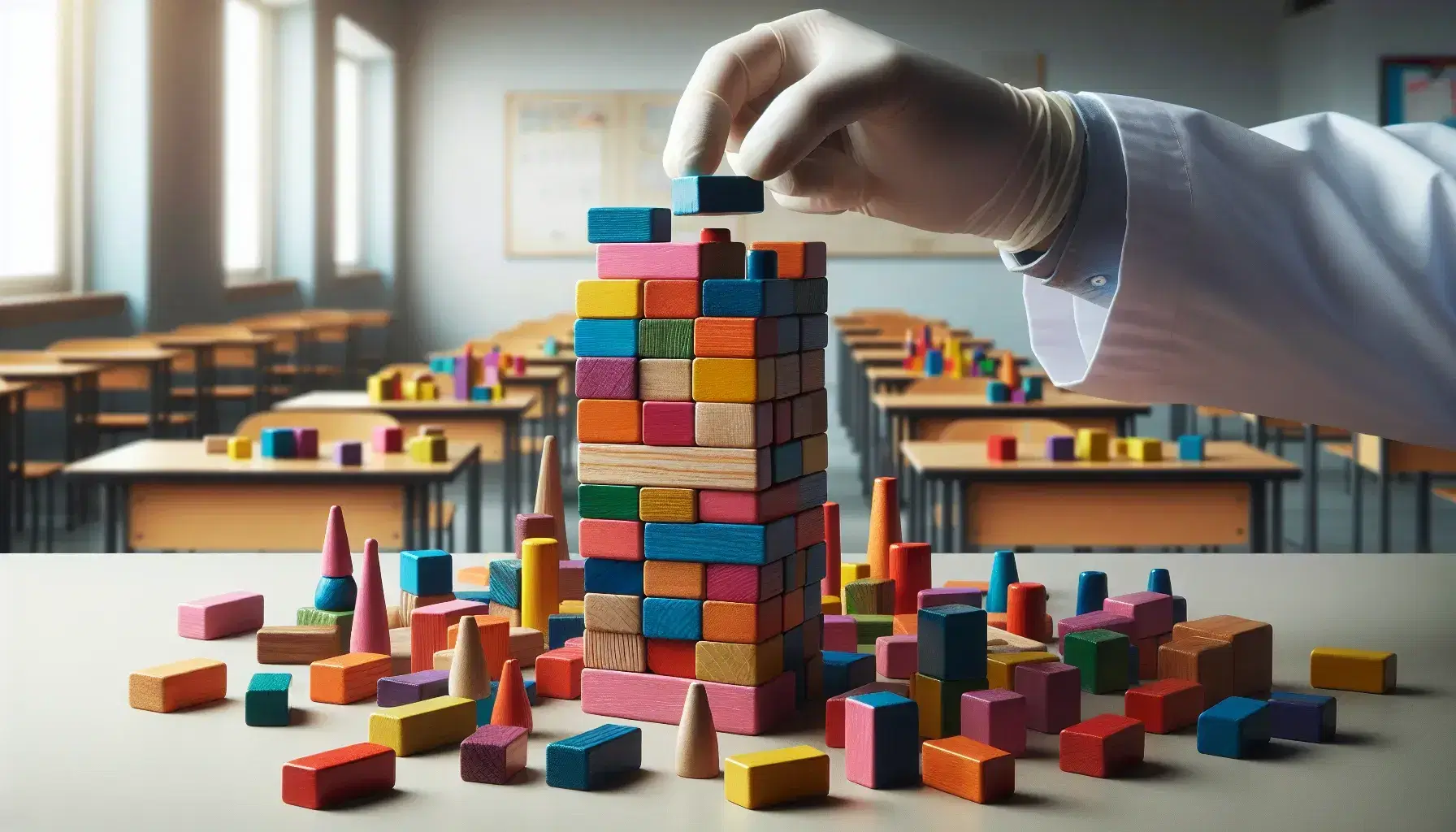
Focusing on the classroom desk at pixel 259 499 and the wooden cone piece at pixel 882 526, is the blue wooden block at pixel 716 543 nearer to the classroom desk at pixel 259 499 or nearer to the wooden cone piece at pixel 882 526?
the wooden cone piece at pixel 882 526

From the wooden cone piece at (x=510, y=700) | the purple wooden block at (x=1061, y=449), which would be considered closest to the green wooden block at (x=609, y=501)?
the wooden cone piece at (x=510, y=700)

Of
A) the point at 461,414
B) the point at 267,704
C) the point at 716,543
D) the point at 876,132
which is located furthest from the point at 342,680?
the point at 461,414

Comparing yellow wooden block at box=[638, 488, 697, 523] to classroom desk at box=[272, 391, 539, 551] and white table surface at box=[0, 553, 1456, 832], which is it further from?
classroom desk at box=[272, 391, 539, 551]

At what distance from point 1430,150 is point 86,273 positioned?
24.2ft

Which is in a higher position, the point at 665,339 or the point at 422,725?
the point at 665,339

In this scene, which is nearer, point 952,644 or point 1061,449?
point 952,644

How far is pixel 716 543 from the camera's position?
863 mm

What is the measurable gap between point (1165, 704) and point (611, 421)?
38 centimetres

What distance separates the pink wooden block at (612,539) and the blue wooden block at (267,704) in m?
0.20

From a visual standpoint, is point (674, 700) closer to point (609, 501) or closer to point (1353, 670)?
point (609, 501)

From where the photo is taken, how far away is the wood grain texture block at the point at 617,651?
2.94ft

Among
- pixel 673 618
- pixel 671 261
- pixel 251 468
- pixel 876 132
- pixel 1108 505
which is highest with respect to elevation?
pixel 876 132

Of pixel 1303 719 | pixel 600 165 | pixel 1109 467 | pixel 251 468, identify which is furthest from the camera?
pixel 600 165

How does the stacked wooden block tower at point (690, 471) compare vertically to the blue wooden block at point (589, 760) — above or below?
above
